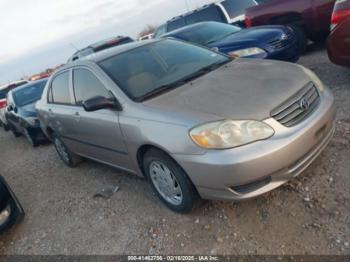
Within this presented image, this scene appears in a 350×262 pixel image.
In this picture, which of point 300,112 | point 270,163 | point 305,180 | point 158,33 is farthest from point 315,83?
point 158,33

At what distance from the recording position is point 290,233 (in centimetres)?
268

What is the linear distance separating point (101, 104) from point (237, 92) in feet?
4.38

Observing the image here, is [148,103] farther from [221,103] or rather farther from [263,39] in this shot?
[263,39]

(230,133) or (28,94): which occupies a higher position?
(230,133)

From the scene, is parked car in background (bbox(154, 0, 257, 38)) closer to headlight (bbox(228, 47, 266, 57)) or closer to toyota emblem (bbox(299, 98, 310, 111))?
headlight (bbox(228, 47, 266, 57))

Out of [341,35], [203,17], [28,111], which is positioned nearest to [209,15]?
[203,17]

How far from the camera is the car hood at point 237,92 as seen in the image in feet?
9.02

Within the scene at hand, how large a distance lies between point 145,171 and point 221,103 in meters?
1.11

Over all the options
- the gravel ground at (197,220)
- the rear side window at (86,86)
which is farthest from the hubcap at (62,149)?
the rear side window at (86,86)

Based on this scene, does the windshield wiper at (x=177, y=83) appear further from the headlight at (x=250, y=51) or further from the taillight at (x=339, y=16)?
the headlight at (x=250, y=51)

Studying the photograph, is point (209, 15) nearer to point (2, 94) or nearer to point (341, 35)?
point (341, 35)

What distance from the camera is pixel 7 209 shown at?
391cm

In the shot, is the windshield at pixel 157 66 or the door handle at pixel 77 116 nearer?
the windshield at pixel 157 66

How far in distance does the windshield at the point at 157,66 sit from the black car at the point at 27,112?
168 inches
